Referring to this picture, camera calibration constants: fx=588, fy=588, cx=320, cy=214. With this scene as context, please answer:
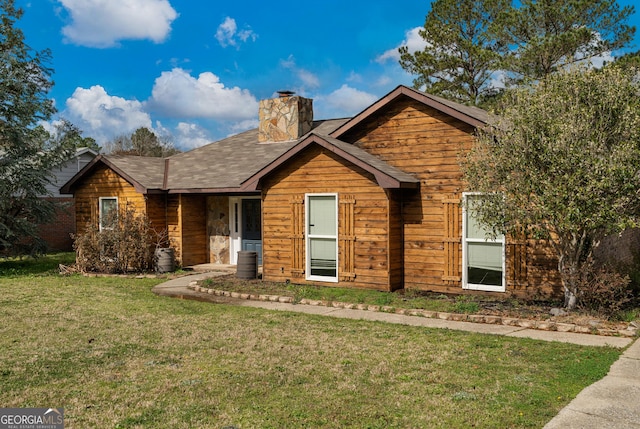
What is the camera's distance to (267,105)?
2131 cm

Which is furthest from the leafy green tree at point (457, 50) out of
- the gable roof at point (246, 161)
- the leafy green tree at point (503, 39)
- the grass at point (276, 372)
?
the grass at point (276, 372)

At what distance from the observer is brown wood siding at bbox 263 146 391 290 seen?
44.1ft

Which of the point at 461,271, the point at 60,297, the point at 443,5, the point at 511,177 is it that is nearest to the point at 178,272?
the point at 60,297

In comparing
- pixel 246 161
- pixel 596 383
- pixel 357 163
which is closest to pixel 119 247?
pixel 246 161

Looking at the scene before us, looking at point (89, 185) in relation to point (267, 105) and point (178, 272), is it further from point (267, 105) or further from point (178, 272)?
point (267, 105)

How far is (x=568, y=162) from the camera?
380 inches

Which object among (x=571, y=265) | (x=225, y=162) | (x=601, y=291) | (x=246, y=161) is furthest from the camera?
(x=225, y=162)

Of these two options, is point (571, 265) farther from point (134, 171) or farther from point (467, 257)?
point (134, 171)

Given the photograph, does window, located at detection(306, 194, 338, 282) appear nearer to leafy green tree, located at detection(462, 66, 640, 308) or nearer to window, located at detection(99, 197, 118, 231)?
leafy green tree, located at detection(462, 66, 640, 308)

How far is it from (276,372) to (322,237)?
7105 millimetres

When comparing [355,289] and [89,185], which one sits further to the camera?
[89,185]

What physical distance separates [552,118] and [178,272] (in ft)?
39.5

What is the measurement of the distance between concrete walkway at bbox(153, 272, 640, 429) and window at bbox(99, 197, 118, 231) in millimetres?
5968

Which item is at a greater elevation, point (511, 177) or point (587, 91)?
point (587, 91)
